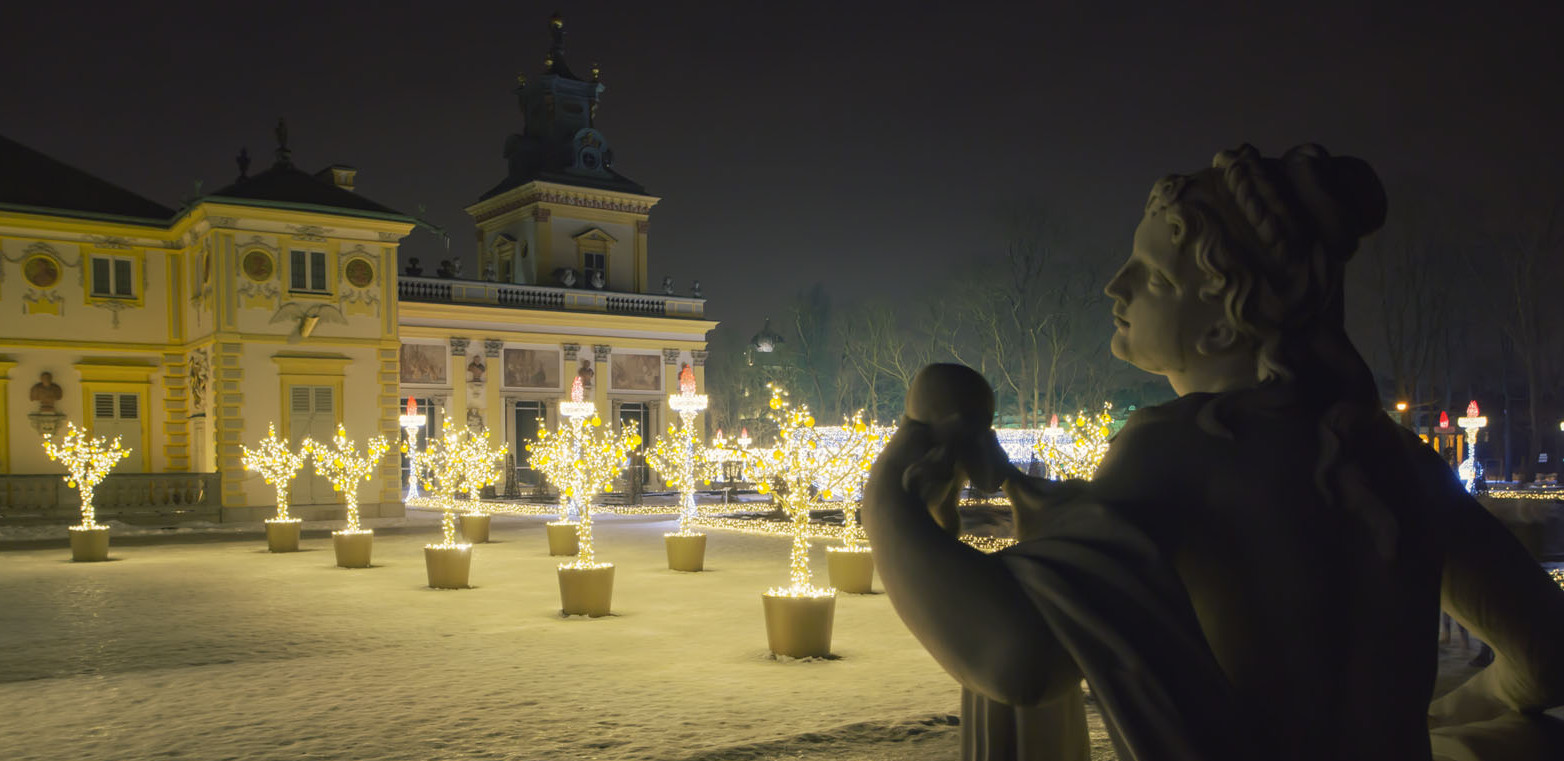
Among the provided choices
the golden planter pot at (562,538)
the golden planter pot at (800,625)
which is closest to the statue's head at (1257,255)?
the golden planter pot at (800,625)

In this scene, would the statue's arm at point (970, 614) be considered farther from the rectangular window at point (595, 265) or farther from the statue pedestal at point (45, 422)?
the rectangular window at point (595, 265)

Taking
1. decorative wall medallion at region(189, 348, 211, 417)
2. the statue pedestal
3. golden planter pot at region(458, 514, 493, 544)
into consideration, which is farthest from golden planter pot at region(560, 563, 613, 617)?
the statue pedestal

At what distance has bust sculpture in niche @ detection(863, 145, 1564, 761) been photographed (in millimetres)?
1329

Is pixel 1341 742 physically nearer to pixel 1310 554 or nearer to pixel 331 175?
pixel 1310 554

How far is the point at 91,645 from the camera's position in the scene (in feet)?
34.8

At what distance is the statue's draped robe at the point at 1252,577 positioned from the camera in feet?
4.31

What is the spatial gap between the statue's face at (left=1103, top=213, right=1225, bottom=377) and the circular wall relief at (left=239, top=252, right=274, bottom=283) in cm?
2885

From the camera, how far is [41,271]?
2739cm

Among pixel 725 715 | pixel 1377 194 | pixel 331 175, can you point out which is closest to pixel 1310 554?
pixel 1377 194

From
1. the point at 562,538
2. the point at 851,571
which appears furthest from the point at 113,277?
the point at 851,571

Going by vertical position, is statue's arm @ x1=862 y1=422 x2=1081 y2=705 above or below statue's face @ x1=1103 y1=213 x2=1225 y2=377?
below

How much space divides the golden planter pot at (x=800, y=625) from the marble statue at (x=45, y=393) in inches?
991

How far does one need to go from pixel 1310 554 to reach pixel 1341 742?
0.82ft

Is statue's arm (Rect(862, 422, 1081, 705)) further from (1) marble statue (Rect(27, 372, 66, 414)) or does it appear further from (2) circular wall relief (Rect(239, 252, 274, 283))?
(1) marble statue (Rect(27, 372, 66, 414))
